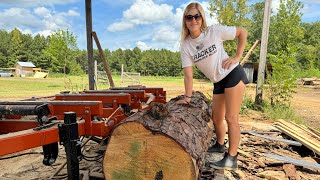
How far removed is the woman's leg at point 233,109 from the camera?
3395 millimetres

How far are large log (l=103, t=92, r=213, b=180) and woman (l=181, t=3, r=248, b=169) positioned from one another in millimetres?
894

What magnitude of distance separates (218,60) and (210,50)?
0.54 ft

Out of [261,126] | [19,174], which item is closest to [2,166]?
[19,174]

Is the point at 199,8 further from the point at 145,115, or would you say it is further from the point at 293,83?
the point at 293,83

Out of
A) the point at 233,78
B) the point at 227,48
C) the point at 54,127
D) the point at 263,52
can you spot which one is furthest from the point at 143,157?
the point at 227,48

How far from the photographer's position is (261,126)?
7.32m

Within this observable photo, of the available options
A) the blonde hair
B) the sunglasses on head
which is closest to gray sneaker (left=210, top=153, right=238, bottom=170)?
the blonde hair

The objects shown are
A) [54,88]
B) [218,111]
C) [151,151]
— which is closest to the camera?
[151,151]

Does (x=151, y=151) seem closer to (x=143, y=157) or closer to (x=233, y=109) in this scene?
(x=143, y=157)

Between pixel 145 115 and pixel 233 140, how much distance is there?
1297mm

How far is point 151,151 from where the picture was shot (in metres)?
2.50

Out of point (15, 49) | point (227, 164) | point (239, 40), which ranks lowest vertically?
point (227, 164)

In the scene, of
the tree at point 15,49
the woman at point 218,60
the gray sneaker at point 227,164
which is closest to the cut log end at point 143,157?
the gray sneaker at point 227,164

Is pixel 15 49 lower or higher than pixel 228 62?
higher
